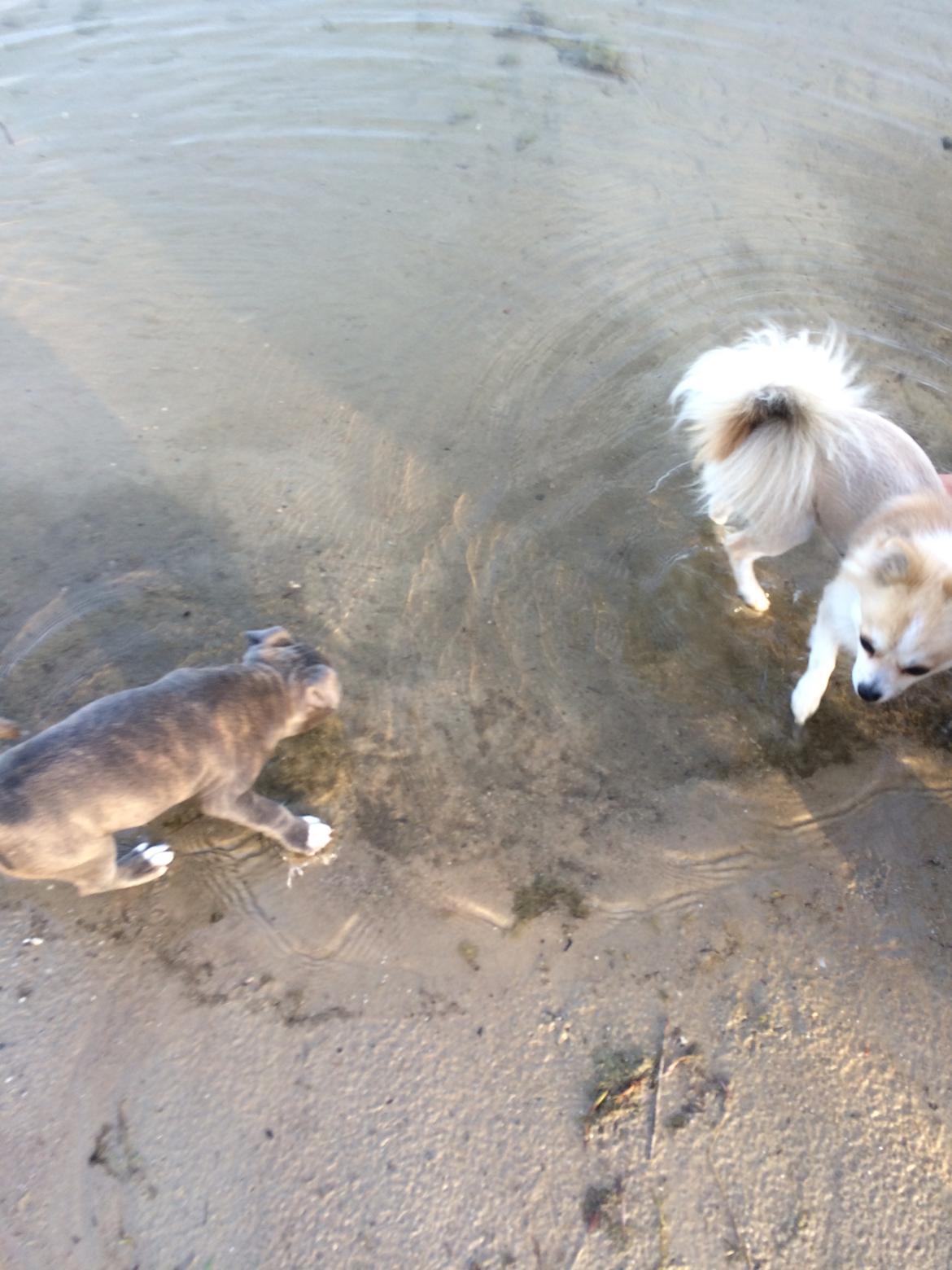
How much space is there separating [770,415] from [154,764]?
7.90 ft

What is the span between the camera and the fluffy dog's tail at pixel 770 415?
2951 mm

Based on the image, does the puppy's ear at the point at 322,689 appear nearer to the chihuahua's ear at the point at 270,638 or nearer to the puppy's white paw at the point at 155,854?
the chihuahua's ear at the point at 270,638

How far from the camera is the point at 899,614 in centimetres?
254

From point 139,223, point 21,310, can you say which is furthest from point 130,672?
point 139,223

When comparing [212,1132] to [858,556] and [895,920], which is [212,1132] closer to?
[895,920]

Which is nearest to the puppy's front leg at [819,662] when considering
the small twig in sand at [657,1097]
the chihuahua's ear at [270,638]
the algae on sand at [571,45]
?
the small twig in sand at [657,1097]

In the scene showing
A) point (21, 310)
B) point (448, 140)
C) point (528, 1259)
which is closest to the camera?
point (528, 1259)

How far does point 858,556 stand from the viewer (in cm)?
269

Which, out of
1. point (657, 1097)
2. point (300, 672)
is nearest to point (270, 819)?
point (300, 672)

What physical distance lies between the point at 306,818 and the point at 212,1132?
2.97 feet

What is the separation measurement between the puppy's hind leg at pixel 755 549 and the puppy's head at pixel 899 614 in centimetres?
43

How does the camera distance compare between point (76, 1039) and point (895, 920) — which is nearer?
point (76, 1039)

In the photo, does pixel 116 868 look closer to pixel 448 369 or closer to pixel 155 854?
pixel 155 854

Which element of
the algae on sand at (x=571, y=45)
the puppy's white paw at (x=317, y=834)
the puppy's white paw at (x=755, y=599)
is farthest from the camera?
the algae on sand at (x=571, y=45)
